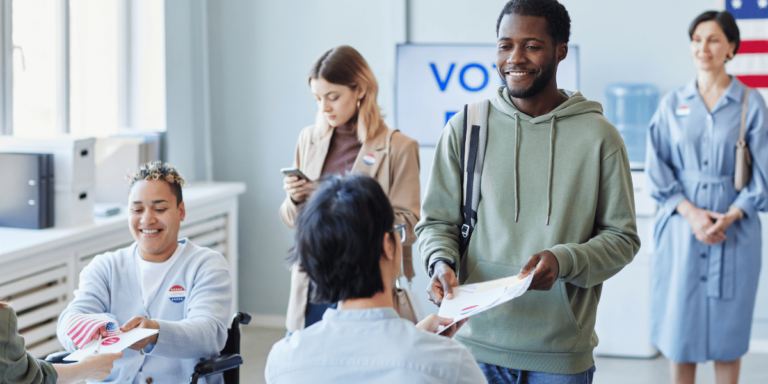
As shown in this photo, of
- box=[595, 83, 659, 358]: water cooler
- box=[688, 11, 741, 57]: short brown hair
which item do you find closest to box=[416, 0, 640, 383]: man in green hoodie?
box=[688, 11, 741, 57]: short brown hair

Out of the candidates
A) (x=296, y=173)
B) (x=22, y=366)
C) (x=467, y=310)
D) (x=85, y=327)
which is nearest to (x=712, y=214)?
(x=296, y=173)

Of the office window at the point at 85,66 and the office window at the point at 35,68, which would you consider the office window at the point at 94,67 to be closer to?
the office window at the point at 85,66

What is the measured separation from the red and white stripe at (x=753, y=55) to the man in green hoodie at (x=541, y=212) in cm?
288

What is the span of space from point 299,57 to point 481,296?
3.20 metres

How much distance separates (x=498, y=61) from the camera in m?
1.52

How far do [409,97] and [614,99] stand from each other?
3.85 feet

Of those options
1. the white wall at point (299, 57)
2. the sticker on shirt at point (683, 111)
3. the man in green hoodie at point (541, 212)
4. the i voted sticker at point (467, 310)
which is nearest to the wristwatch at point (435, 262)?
the man in green hoodie at point (541, 212)

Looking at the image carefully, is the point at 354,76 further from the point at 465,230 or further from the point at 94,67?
the point at 94,67

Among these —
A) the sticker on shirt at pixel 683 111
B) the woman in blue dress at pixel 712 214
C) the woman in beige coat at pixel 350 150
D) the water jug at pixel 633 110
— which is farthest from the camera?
the water jug at pixel 633 110

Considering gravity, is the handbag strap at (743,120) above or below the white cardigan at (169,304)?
above

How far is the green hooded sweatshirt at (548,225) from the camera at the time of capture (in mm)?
1468

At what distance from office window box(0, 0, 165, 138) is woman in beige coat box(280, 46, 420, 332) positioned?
151 cm

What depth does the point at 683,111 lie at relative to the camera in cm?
319

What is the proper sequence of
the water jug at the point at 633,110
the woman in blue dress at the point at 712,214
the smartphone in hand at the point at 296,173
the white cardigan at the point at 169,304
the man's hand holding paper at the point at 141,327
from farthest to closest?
the water jug at the point at 633,110
the woman in blue dress at the point at 712,214
the smartphone in hand at the point at 296,173
the white cardigan at the point at 169,304
the man's hand holding paper at the point at 141,327
